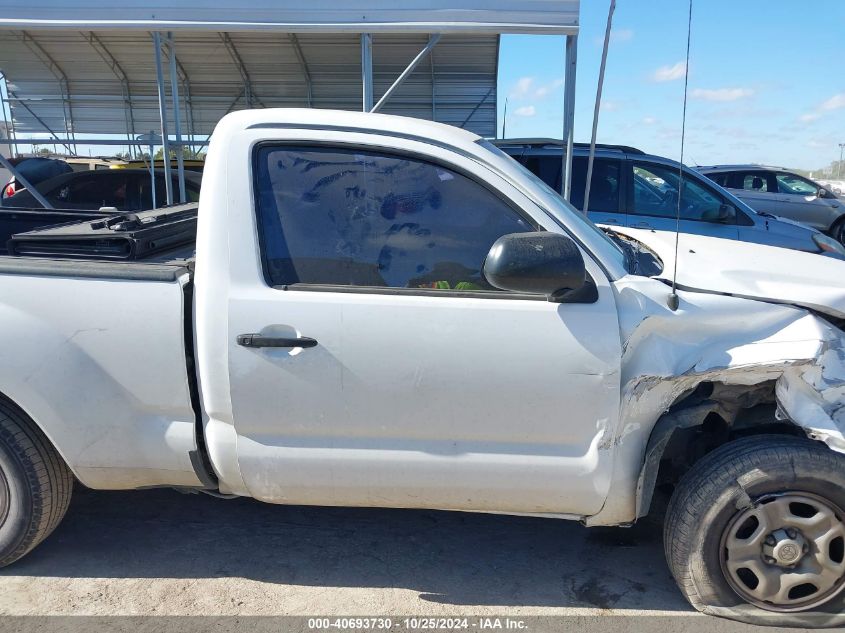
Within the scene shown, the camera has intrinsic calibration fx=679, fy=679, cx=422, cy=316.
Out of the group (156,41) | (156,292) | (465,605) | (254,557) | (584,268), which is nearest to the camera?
(584,268)

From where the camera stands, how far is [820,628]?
2625 mm

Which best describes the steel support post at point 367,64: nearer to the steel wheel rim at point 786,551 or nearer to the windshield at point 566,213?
the windshield at point 566,213

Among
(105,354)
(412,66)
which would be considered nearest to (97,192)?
(412,66)

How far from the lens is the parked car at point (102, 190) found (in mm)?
9805

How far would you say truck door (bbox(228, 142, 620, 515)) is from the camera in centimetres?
249

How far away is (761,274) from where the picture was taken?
2703mm

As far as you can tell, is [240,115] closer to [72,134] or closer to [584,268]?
[584,268]

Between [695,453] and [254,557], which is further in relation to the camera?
[254,557]

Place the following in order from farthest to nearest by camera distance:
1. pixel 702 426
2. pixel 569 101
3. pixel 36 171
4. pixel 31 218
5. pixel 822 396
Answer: pixel 36 171, pixel 569 101, pixel 31 218, pixel 702 426, pixel 822 396

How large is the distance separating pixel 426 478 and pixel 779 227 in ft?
20.6

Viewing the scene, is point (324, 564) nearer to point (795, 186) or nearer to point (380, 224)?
point (380, 224)

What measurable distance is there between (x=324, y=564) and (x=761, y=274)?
87.9 inches

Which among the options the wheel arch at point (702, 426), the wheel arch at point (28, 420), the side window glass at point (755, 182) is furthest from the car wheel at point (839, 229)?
the wheel arch at point (28, 420)

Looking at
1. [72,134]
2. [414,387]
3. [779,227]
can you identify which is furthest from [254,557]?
[72,134]
